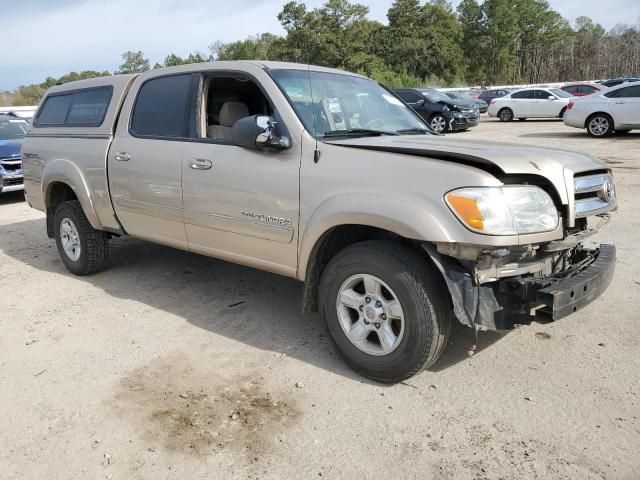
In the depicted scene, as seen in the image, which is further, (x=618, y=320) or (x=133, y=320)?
(x=133, y=320)

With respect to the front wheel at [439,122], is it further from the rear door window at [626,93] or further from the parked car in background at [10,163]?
the parked car in background at [10,163]

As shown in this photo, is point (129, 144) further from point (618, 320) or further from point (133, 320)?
point (618, 320)

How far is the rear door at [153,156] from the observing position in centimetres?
438

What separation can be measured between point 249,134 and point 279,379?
158 cm

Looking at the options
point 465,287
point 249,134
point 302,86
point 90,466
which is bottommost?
point 90,466

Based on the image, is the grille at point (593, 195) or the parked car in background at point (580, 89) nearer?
the grille at point (593, 195)

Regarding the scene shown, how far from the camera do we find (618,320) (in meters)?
4.05

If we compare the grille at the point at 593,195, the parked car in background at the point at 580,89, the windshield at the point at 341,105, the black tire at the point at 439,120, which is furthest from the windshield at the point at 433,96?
the grille at the point at 593,195

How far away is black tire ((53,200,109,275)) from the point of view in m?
5.48

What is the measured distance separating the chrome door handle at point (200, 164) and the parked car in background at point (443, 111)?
1614cm

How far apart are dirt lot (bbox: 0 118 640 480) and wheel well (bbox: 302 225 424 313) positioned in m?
0.44

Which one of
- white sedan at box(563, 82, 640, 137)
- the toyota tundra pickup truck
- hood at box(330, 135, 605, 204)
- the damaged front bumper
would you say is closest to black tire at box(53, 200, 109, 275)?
the toyota tundra pickup truck

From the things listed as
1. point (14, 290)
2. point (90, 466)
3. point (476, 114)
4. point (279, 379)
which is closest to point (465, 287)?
point (279, 379)

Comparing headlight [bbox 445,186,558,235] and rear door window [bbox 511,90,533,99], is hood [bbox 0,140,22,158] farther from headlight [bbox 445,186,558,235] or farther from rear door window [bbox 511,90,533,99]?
rear door window [bbox 511,90,533,99]
